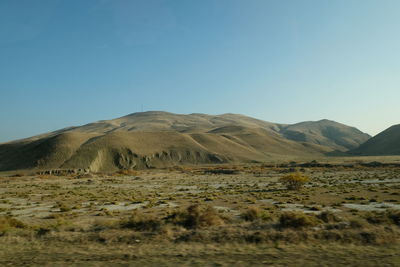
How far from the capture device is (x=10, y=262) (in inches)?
373

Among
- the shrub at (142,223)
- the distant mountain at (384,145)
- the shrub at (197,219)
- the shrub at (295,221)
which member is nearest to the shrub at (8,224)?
the shrub at (142,223)

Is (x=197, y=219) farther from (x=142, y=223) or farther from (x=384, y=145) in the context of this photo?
(x=384, y=145)

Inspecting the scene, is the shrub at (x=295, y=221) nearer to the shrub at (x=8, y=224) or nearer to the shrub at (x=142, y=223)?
the shrub at (x=142, y=223)

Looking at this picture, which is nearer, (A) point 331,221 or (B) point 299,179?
(A) point 331,221

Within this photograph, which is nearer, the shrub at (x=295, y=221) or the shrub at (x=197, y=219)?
the shrub at (x=295, y=221)

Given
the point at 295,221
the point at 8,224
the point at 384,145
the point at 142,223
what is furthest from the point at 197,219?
the point at 384,145

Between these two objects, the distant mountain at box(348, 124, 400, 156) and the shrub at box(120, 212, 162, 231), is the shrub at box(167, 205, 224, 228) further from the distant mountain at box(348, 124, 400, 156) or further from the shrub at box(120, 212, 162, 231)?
the distant mountain at box(348, 124, 400, 156)

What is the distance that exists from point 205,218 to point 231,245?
3191 millimetres

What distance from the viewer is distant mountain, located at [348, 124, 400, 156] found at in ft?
531

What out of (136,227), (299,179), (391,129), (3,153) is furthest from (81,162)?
(391,129)

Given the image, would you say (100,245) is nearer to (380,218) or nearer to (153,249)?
(153,249)

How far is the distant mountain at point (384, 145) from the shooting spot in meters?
162

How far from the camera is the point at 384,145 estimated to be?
170750 mm

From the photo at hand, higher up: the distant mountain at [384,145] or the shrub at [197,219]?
the distant mountain at [384,145]
